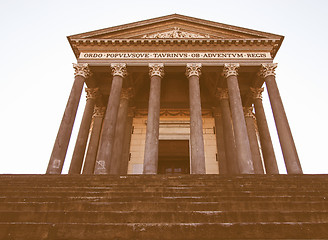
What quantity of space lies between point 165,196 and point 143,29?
1376cm

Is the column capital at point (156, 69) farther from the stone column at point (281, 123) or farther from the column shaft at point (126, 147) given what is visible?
the stone column at point (281, 123)

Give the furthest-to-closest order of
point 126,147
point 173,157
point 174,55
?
1. point 173,157
2. point 126,147
3. point 174,55

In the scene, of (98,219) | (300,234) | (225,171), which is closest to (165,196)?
(98,219)

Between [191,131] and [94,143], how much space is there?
8167 mm

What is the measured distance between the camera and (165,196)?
669 cm

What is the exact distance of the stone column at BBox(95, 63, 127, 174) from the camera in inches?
512

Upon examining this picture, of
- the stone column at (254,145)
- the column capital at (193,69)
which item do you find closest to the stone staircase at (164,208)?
the stone column at (254,145)

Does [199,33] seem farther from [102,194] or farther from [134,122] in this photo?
[102,194]

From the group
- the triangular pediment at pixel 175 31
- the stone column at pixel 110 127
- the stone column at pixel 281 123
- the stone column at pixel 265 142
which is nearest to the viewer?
the stone column at pixel 281 123

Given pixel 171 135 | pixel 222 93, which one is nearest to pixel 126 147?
pixel 171 135

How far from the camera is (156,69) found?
15.8 meters

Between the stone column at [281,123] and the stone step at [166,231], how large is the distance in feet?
30.9

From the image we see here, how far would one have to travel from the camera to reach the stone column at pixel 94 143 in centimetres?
1699

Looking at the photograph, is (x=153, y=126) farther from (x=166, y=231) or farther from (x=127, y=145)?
(x=166, y=231)
